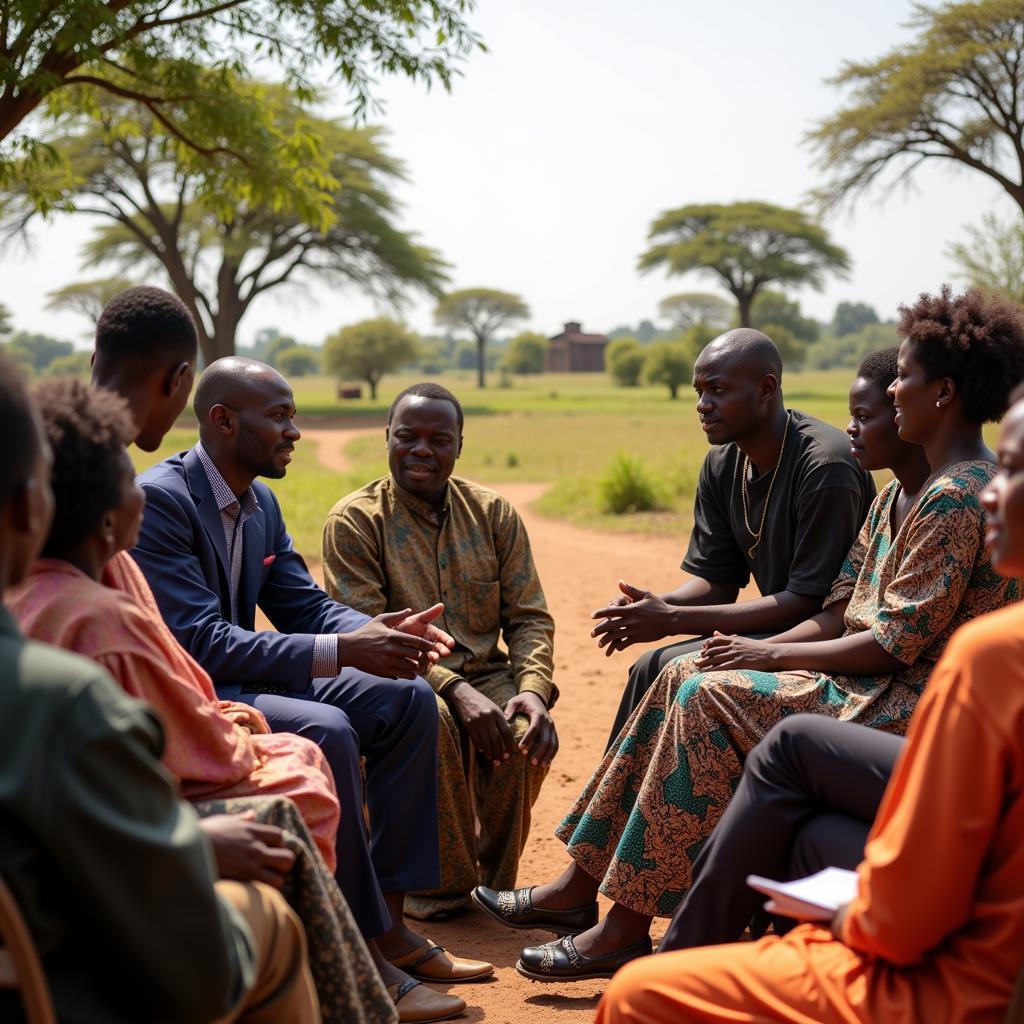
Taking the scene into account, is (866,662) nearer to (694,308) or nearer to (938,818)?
(938,818)

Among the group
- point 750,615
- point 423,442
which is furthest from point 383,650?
point 750,615

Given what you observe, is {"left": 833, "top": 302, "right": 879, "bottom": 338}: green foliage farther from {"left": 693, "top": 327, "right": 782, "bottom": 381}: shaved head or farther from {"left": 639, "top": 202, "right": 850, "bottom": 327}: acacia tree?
{"left": 693, "top": 327, "right": 782, "bottom": 381}: shaved head

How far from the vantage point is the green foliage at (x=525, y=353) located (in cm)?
8156

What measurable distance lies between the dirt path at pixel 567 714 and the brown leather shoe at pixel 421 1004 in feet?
0.22

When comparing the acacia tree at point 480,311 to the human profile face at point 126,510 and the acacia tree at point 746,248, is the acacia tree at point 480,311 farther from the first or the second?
the human profile face at point 126,510

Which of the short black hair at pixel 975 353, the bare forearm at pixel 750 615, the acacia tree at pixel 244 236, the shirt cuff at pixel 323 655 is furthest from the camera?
the acacia tree at pixel 244 236

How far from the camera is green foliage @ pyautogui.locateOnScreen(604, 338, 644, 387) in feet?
197

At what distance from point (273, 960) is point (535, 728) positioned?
2222mm

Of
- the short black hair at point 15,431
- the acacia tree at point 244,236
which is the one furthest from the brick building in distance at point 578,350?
the short black hair at point 15,431

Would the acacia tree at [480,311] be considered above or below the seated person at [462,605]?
above

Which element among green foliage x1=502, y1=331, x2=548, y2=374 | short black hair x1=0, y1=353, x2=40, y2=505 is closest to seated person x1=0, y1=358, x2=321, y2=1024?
short black hair x1=0, y1=353, x2=40, y2=505

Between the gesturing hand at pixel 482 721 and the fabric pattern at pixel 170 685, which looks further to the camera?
the gesturing hand at pixel 482 721

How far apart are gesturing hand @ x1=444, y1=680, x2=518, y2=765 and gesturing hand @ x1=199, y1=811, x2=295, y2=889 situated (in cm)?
191

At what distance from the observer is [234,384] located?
405 centimetres
